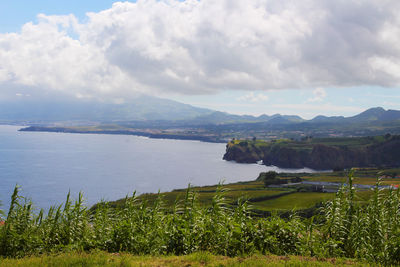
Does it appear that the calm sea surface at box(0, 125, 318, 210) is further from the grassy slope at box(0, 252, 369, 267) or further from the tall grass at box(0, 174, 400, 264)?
the grassy slope at box(0, 252, 369, 267)

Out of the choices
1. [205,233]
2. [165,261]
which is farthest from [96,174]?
[165,261]

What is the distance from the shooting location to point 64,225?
12.1 meters

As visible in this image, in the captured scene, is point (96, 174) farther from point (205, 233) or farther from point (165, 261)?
point (165, 261)

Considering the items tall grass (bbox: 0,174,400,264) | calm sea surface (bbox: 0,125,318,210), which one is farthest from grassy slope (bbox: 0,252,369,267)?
calm sea surface (bbox: 0,125,318,210)

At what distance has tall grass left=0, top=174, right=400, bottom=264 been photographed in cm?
1117

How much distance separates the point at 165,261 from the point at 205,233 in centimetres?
221

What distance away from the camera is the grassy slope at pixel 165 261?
9445 millimetres

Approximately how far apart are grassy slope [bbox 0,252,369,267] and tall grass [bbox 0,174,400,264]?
76 centimetres

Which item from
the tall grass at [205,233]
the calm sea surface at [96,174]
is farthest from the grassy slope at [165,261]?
the calm sea surface at [96,174]

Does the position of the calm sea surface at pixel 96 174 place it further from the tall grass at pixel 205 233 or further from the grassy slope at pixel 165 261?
the grassy slope at pixel 165 261

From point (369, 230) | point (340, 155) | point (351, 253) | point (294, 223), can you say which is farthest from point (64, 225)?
point (340, 155)

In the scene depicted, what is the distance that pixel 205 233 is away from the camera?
11695mm

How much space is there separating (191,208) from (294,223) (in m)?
3.89

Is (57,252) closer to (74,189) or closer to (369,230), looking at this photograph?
(369,230)
